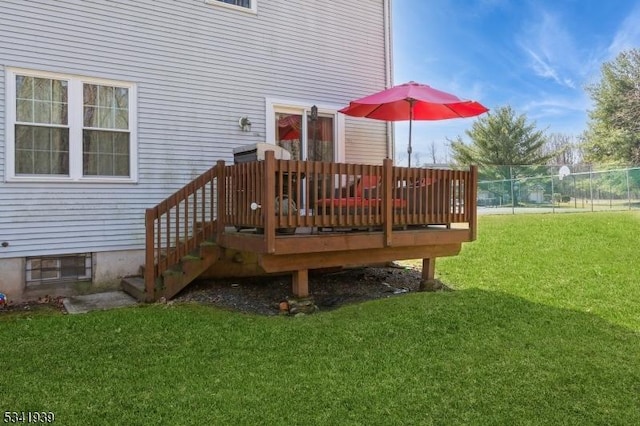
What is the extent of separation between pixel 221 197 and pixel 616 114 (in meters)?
28.2

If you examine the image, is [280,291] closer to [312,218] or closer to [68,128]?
[312,218]

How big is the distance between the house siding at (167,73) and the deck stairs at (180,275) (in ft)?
3.44

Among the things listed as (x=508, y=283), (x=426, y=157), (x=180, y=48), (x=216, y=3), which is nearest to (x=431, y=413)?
(x=508, y=283)

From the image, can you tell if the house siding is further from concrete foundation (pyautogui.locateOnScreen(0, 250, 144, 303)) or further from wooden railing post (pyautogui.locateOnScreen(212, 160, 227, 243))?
wooden railing post (pyautogui.locateOnScreen(212, 160, 227, 243))

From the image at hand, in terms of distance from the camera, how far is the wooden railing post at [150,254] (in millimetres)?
5645

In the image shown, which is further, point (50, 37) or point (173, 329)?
point (50, 37)

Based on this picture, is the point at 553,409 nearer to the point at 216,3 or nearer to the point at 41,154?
the point at 41,154

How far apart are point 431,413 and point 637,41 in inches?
1242

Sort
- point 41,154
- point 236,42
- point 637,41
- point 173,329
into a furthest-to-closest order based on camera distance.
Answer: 1. point 637,41
2. point 236,42
3. point 41,154
4. point 173,329

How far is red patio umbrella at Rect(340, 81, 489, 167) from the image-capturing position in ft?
20.9

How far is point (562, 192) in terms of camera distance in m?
20.2

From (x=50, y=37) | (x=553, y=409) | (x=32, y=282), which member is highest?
(x=50, y=37)

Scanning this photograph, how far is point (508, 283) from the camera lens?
23.2ft

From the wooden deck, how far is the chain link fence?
14.1 meters
